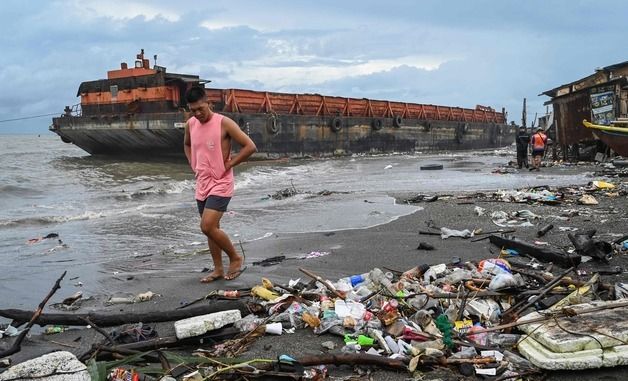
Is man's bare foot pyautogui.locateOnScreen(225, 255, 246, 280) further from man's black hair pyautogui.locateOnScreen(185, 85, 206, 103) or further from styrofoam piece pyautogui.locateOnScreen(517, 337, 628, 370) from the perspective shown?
styrofoam piece pyautogui.locateOnScreen(517, 337, 628, 370)

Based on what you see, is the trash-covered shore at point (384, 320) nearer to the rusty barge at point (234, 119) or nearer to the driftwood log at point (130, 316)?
the driftwood log at point (130, 316)

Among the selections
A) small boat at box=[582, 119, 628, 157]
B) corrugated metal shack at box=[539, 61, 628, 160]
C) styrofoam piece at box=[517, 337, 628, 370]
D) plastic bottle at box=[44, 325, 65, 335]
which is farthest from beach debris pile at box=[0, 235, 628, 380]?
corrugated metal shack at box=[539, 61, 628, 160]

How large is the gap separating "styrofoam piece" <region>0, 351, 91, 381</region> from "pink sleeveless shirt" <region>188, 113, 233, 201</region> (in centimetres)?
200

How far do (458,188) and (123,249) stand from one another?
26.0 ft

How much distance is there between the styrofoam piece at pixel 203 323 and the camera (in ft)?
9.21

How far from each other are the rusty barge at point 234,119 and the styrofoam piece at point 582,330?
737 inches

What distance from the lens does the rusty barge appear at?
2139 centimetres

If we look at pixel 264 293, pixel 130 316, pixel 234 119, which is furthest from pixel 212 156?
pixel 234 119

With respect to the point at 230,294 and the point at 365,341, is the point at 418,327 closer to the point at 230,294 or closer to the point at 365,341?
the point at 365,341

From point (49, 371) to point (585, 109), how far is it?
20.2 metres

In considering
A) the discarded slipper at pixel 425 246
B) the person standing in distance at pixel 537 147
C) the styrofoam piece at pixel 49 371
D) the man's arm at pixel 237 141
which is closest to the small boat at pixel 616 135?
the person standing in distance at pixel 537 147

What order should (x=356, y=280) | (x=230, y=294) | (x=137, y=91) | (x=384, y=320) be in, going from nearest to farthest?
(x=384, y=320), (x=230, y=294), (x=356, y=280), (x=137, y=91)

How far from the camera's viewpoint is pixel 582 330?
249cm

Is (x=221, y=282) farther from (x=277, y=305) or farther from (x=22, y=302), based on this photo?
(x=22, y=302)
